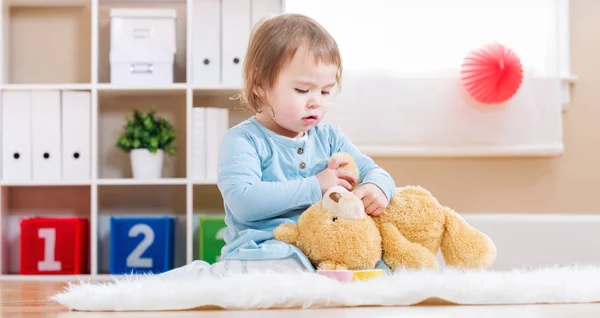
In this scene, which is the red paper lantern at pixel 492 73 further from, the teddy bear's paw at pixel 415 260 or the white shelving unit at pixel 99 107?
the teddy bear's paw at pixel 415 260

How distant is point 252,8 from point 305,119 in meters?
1.35

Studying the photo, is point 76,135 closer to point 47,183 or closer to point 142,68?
point 47,183

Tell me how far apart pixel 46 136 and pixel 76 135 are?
10cm

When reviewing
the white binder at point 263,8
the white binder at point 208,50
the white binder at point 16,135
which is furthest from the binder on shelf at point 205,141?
the white binder at point 16,135

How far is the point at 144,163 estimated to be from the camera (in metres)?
2.86

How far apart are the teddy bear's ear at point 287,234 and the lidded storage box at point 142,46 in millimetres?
1458

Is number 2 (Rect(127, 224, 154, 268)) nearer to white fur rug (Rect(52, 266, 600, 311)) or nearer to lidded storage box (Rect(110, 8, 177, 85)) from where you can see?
lidded storage box (Rect(110, 8, 177, 85))

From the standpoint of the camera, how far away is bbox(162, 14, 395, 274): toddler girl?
150cm

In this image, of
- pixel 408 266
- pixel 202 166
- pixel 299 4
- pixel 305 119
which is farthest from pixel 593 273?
Answer: pixel 299 4

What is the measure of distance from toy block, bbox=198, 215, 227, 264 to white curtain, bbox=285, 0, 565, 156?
567mm

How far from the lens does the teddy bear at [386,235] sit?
1.42 m

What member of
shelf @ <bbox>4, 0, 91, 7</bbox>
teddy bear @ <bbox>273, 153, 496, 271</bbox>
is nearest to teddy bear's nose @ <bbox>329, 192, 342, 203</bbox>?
teddy bear @ <bbox>273, 153, 496, 271</bbox>

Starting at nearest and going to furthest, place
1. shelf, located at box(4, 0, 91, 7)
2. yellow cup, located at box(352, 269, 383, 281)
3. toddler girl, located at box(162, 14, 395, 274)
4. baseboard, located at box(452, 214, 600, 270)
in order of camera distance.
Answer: yellow cup, located at box(352, 269, 383, 281) < toddler girl, located at box(162, 14, 395, 274) < baseboard, located at box(452, 214, 600, 270) < shelf, located at box(4, 0, 91, 7)

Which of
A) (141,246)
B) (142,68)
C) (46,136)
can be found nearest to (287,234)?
(141,246)
